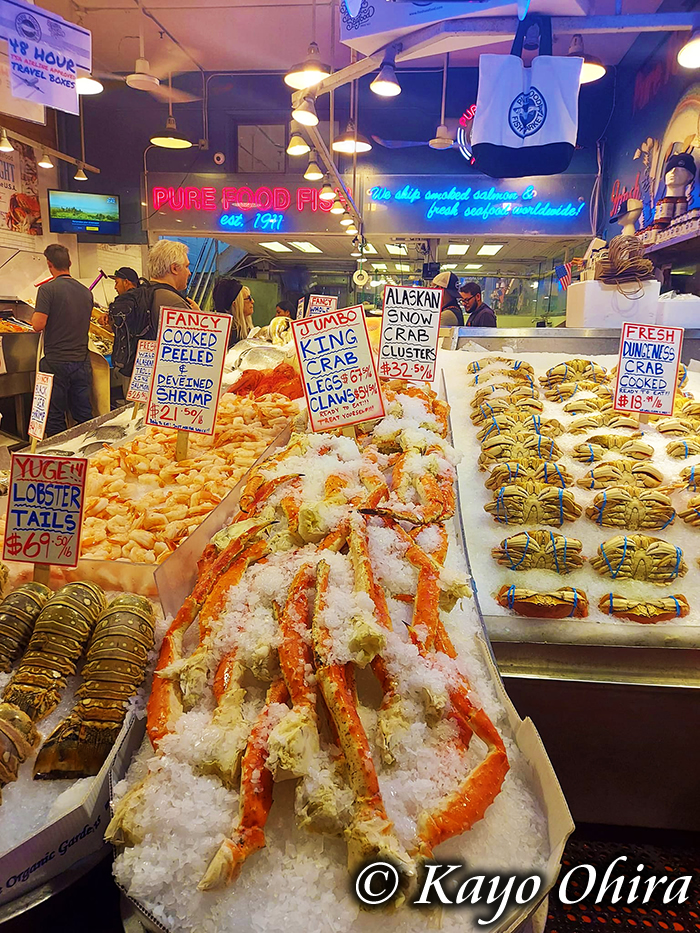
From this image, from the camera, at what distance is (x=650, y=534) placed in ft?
6.73

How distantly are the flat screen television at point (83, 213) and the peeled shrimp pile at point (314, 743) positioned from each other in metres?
10.5

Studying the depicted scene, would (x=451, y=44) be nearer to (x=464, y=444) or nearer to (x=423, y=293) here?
(x=423, y=293)

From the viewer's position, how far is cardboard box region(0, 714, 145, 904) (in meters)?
0.96

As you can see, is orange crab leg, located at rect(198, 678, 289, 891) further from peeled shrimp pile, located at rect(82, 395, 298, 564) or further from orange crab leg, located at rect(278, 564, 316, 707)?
peeled shrimp pile, located at rect(82, 395, 298, 564)

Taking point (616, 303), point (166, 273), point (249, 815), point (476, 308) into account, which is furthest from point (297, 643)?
point (476, 308)

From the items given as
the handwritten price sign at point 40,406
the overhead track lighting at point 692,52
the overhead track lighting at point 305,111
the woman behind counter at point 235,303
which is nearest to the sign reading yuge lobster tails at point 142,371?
the handwritten price sign at point 40,406

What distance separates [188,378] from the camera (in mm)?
2328

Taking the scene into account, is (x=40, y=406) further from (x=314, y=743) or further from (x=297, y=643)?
(x=314, y=743)

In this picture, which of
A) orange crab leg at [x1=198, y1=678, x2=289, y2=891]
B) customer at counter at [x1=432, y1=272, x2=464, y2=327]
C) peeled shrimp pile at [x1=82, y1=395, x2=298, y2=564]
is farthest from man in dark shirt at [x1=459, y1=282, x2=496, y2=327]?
orange crab leg at [x1=198, y1=678, x2=289, y2=891]

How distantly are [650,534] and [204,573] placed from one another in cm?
149

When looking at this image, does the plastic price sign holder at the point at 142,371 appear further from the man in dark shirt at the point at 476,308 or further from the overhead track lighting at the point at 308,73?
the man in dark shirt at the point at 476,308

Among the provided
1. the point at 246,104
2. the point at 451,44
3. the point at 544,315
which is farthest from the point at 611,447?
the point at 246,104

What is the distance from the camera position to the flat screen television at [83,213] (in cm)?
1007

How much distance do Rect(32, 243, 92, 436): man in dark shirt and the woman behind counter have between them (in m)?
1.28
